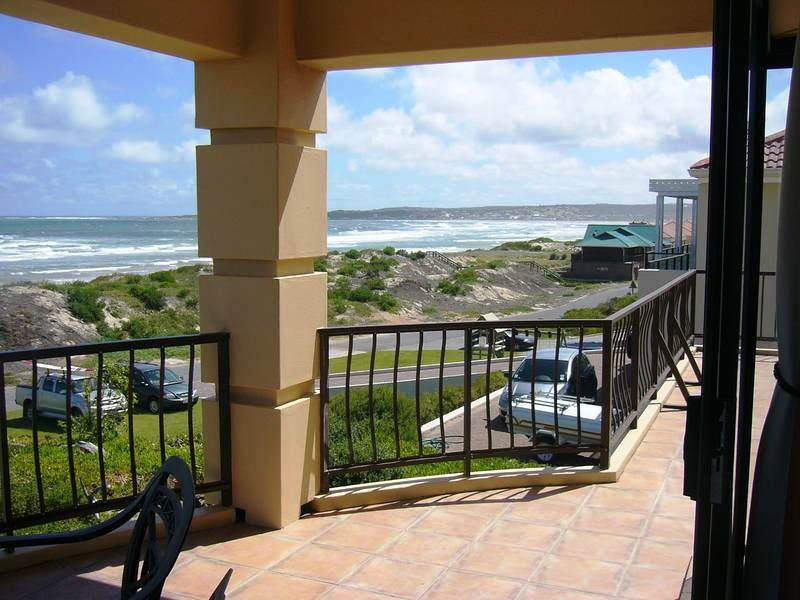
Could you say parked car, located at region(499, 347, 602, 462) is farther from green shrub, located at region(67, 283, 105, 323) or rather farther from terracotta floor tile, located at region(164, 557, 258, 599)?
green shrub, located at region(67, 283, 105, 323)

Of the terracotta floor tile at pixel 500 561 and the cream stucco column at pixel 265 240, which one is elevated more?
the cream stucco column at pixel 265 240

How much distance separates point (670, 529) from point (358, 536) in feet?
4.79

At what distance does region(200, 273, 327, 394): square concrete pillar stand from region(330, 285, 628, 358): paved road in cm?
2145

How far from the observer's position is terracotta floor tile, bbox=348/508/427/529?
12.4ft

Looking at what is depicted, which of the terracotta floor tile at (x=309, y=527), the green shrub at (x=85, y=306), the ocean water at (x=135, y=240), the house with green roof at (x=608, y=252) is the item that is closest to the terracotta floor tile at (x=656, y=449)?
the terracotta floor tile at (x=309, y=527)

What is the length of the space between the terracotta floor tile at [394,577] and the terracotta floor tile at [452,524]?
377 millimetres

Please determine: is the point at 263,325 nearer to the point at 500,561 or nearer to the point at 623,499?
the point at 500,561

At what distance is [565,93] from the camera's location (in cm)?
6975

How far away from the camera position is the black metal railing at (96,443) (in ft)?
10.6

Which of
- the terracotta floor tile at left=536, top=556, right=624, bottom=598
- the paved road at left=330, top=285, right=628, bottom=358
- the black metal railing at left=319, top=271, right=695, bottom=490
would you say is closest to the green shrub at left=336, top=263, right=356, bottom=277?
the paved road at left=330, top=285, right=628, bottom=358

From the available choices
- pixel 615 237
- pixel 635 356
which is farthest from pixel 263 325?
pixel 615 237

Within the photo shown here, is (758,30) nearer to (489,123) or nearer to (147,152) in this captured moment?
(147,152)

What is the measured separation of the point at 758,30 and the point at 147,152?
69.0 m

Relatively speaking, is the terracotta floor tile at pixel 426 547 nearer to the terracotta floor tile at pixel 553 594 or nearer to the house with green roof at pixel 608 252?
the terracotta floor tile at pixel 553 594
